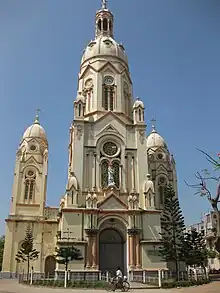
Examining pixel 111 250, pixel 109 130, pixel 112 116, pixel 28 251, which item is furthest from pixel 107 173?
pixel 28 251

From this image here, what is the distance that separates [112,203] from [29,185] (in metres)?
14.8

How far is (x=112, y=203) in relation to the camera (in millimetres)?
29156

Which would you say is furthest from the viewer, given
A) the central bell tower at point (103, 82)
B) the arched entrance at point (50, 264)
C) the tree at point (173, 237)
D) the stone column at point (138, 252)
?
the arched entrance at point (50, 264)

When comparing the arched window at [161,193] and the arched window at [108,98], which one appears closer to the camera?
A: the arched window at [108,98]

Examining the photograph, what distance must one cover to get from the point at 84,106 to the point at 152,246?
15.6 meters

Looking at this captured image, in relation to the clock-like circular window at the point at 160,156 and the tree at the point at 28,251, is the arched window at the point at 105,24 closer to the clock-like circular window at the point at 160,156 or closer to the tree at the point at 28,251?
the clock-like circular window at the point at 160,156

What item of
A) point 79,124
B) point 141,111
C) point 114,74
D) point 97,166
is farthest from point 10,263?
point 114,74

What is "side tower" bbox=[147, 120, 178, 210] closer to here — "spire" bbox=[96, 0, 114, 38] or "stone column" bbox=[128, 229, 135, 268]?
"stone column" bbox=[128, 229, 135, 268]

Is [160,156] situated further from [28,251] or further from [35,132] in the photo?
[28,251]

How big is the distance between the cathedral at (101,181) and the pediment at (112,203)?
0.09 metres

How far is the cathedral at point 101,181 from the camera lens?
91.7 ft

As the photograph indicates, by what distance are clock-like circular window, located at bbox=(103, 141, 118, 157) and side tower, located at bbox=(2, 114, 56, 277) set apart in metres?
11.3

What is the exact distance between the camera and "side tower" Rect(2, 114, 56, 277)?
35500mm

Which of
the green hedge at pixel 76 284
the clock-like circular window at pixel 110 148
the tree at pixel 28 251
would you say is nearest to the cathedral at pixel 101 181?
the clock-like circular window at pixel 110 148
